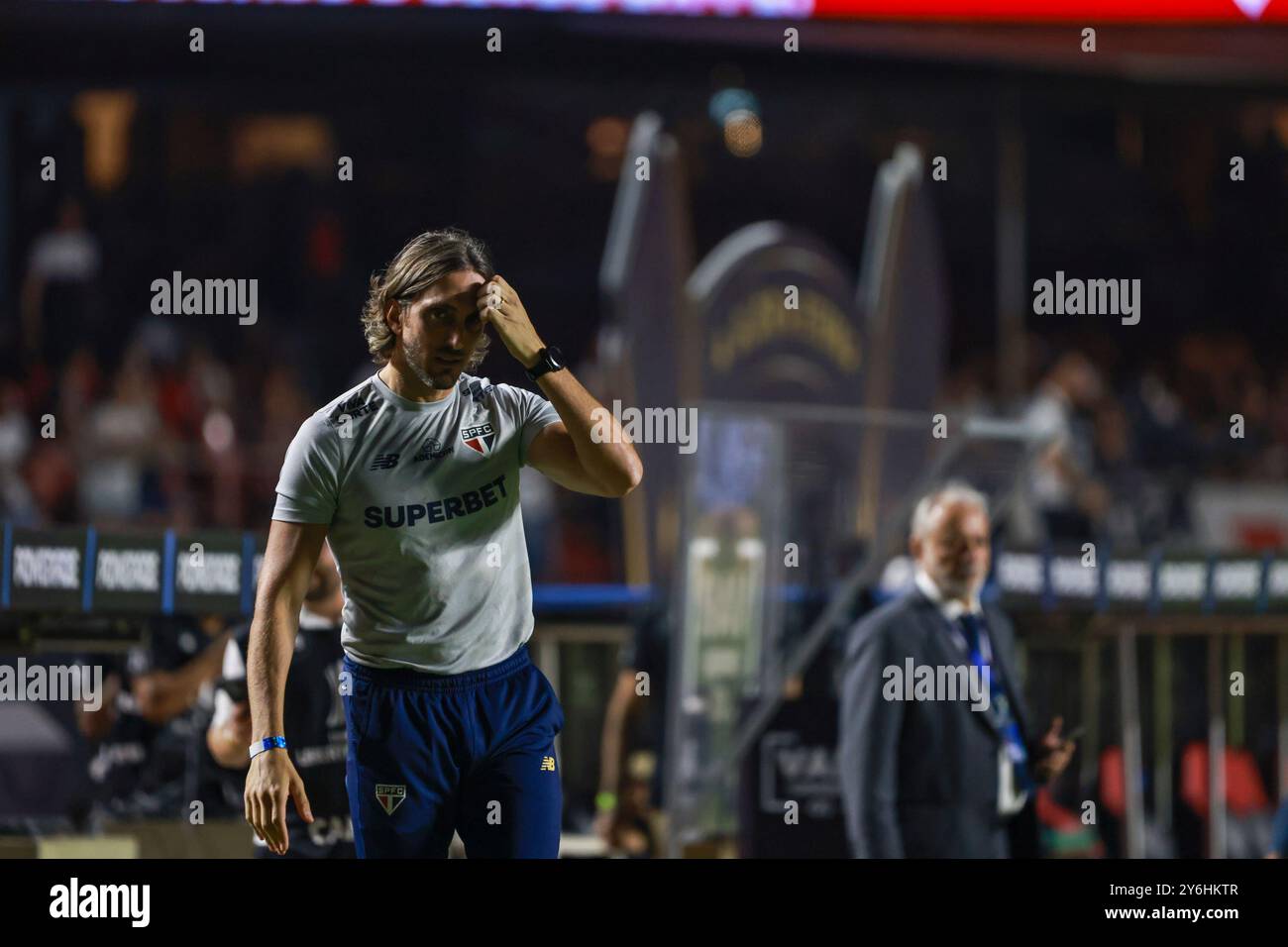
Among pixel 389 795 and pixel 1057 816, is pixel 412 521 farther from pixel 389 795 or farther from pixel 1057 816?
pixel 1057 816

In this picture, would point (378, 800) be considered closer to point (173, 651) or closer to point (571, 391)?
point (571, 391)

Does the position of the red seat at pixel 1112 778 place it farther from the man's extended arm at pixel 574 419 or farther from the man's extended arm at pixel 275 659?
the man's extended arm at pixel 275 659

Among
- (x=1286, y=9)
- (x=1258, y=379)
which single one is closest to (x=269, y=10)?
(x=1286, y=9)

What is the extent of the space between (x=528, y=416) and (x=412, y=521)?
41 centimetres

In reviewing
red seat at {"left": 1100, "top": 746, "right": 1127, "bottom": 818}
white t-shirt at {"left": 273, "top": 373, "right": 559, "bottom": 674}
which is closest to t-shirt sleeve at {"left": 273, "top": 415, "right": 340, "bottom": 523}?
white t-shirt at {"left": 273, "top": 373, "right": 559, "bottom": 674}

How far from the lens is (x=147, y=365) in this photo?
13977 mm

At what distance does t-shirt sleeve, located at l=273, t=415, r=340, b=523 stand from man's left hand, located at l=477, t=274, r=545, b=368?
1.62 feet

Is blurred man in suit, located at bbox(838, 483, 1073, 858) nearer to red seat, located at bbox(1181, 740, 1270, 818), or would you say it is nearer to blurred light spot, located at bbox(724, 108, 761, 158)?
red seat, located at bbox(1181, 740, 1270, 818)

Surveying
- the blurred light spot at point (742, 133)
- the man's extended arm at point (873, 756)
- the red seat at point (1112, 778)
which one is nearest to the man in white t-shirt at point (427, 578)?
the man's extended arm at point (873, 756)

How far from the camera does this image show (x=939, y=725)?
6570 millimetres

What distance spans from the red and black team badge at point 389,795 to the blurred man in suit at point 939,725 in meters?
2.25

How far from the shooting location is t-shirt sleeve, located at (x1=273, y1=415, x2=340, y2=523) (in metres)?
4.63

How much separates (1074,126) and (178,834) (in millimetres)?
15487

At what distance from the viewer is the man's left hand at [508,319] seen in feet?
14.8
